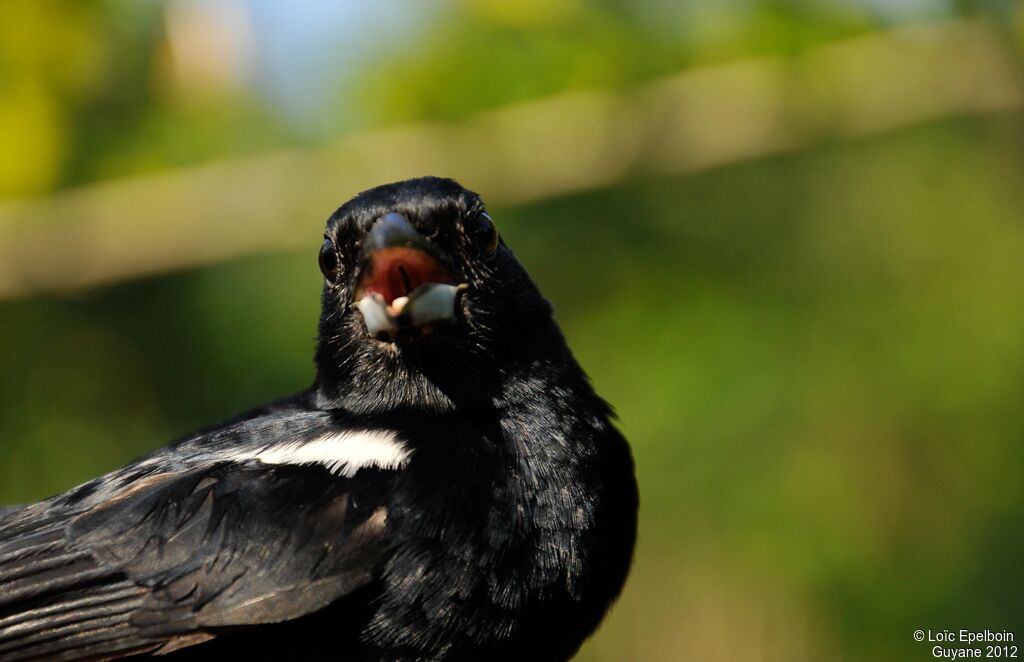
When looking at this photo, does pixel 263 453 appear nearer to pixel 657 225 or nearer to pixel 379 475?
pixel 379 475

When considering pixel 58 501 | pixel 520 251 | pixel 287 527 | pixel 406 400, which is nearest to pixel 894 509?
pixel 520 251

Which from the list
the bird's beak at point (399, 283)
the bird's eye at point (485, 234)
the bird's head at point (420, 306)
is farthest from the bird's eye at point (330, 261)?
the bird's eye at point (485, 234)

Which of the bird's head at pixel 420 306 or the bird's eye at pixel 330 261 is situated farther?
the bird's eye at pixel 330 261

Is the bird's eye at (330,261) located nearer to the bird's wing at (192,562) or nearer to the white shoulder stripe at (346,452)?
the white shoulder stripe at (346,452)

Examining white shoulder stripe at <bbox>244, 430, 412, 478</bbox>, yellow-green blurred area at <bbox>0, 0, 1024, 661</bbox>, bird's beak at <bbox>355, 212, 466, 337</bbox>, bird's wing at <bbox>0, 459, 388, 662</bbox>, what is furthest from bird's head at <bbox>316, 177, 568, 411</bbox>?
yellow-green blurred area at <bbox>0, 0, 1024, 661</bbox>

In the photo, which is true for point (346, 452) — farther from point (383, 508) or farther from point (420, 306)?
point (420, 306)

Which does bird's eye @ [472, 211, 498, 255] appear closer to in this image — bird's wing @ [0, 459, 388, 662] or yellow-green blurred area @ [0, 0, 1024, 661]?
bird's wing @ [0, 459, 388, 662]
